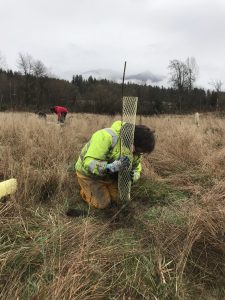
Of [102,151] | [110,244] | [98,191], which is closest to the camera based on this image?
[110,244]

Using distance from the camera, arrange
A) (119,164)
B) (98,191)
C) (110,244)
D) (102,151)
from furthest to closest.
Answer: (98,191), (102,151), (119,164), (110,244)

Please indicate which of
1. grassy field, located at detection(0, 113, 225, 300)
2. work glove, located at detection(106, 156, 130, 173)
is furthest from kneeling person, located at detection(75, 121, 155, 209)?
grassy field, located at detection(0, 113, 225, 300)

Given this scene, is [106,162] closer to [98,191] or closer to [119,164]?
[119,164]

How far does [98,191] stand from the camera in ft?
12.2

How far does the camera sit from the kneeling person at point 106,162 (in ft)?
11.1

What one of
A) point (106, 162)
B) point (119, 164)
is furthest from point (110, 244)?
point (106, 162)

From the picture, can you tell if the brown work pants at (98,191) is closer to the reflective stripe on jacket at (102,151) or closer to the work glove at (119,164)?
the reflective stripe on jacket at (102,151)

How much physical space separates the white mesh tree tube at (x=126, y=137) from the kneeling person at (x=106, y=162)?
4cm

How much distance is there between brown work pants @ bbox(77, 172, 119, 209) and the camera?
3660 mm

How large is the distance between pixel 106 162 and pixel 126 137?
1.07ft

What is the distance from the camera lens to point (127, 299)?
6.76ft

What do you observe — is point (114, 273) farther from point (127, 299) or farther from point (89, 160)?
point (89, 160)

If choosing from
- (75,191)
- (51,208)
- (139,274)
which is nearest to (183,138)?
(75,191)

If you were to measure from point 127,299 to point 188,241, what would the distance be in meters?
0.70
